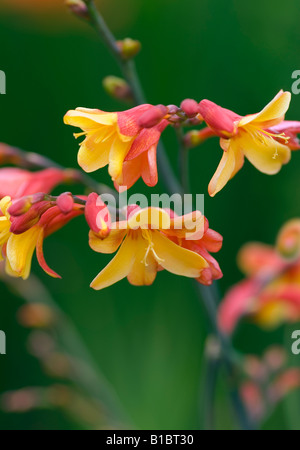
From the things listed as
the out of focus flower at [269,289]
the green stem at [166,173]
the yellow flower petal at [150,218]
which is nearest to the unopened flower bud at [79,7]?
the green stem at [166,173]

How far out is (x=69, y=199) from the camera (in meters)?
0.47

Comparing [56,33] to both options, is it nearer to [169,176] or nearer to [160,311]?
[160,311]

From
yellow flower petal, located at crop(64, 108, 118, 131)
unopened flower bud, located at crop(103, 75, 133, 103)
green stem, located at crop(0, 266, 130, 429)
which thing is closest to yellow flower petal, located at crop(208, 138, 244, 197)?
yellow flower petal, located at crop(64, 108, 118, 131)

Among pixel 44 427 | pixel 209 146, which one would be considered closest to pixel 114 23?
pixel 209 146

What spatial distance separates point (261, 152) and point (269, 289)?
42 cm

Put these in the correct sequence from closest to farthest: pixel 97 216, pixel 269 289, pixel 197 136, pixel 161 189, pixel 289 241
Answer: pixel 97 216, pixel 197 136, pixel 289 241, pixel 269 289, pixel 161 189

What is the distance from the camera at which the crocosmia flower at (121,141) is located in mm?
477

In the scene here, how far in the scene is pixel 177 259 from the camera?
1.62 feet

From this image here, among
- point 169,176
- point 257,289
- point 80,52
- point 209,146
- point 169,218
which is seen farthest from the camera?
point 80,52

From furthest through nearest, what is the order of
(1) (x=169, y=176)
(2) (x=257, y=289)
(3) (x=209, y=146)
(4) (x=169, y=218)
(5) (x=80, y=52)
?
(5) (x=80, y=52)
(3) (x=209, y=146)
(2) (x=257, y=289)
(1) (x=169, y=176)
(4) (x=169, y=218)

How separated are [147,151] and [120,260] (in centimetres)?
10

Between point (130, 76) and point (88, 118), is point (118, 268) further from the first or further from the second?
point (130, 76)

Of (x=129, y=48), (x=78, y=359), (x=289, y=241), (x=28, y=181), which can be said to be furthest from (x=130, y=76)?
(x=78, y=359)

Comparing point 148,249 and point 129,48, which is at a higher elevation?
point 129,48
